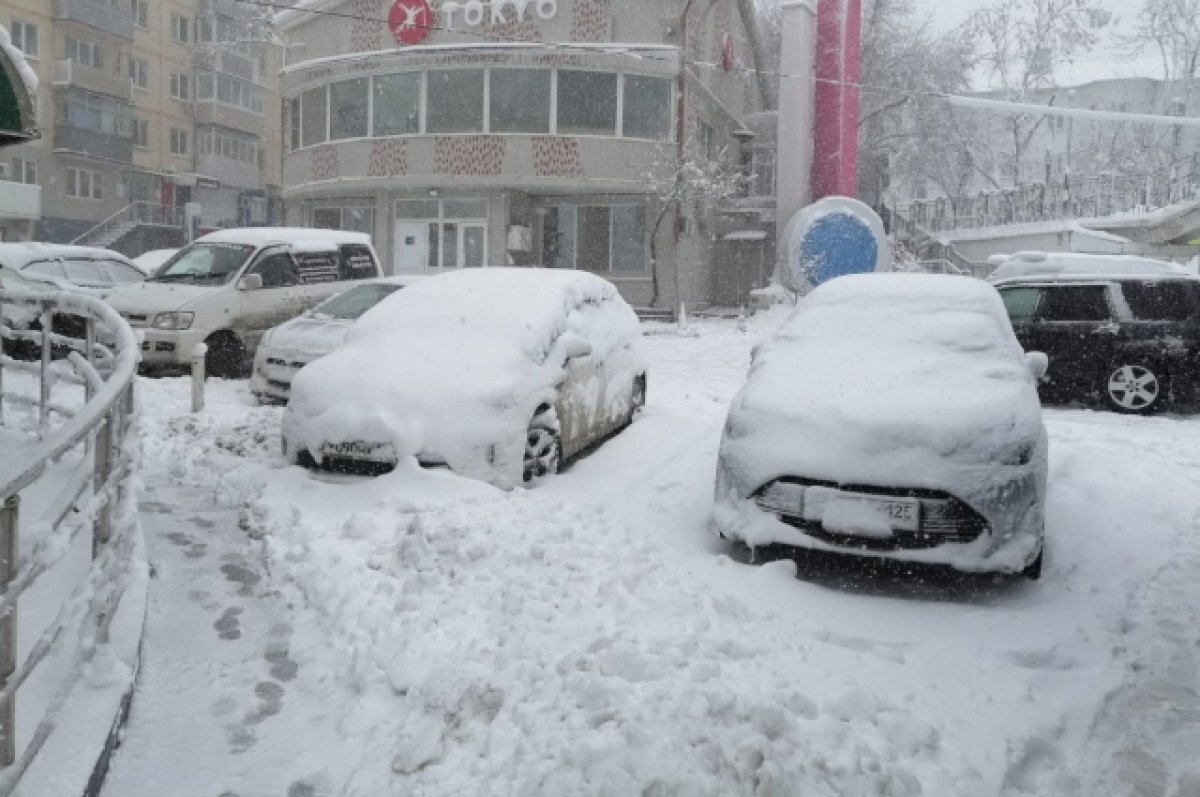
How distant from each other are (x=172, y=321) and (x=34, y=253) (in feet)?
9.95

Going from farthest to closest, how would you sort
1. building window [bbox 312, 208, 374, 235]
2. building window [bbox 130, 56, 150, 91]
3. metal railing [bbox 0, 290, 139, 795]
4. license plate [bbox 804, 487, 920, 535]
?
building window [bbox 130, 56, 150, 91] → building window [bbox 312, 208, 374, 235] → license plate [bbox 804, 487, 920, 535] → metal railing [bbox 0, 290, 139, 795]

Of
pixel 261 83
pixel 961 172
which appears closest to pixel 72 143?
pixel 261 83

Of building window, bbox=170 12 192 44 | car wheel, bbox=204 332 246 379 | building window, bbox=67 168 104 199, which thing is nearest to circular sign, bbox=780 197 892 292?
car wheel, bbox=204 332 246 379

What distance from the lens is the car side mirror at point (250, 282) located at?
12.6 meters

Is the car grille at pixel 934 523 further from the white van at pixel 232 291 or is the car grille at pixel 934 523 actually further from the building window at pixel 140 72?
the building window at pixel 140 72

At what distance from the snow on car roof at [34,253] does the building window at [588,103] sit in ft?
45.7

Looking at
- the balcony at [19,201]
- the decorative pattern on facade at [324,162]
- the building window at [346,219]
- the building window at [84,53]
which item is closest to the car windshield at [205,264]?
the balcony at [19,201]

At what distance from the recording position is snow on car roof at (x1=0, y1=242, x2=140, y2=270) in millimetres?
13078

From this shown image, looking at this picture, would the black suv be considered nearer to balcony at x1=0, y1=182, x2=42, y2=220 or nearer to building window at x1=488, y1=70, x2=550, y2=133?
building window at x1=488, y1=70, x2=550, y2=133

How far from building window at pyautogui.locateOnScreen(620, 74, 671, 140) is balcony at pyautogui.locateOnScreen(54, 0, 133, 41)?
87.5 feet

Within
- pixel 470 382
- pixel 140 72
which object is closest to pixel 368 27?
pixel 140 72

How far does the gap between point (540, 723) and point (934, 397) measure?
3.10 metres

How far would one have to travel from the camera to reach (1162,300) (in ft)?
37.8

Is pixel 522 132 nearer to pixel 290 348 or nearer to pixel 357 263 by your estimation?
pixel 357 263
